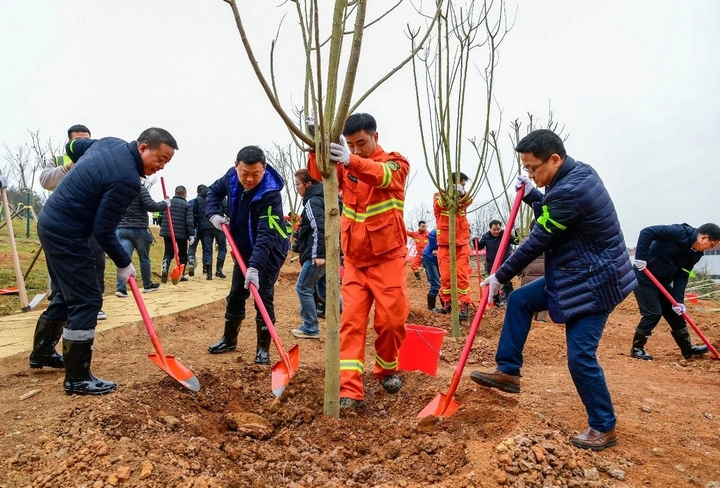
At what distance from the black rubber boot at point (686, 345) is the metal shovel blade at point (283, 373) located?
4.26 m

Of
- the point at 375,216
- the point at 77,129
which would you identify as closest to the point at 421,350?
the point at 375,216

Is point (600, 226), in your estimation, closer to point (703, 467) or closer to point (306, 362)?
point (703, 467)

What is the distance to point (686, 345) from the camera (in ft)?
17.5

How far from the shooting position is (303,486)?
2039 millimetres

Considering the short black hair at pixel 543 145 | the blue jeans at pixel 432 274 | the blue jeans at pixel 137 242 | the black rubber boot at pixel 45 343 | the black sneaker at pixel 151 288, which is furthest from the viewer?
the blue jeans at pixel 432 274

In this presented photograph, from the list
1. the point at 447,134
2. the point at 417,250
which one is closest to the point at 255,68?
the point at 447,134

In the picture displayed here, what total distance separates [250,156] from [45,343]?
1.94 metres

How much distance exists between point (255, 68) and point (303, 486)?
5.97 feet

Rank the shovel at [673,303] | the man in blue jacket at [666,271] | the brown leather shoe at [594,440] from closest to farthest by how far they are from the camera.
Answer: the brown leather shoe at [594,440], the shovel at [673,303], the man in blue jacket at [666,271]

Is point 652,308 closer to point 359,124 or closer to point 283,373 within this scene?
point 359,124

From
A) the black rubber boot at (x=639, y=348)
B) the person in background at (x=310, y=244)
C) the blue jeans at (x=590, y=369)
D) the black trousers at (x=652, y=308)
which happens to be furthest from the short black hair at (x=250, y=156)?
the black rubber boot at (x=639, y=348)

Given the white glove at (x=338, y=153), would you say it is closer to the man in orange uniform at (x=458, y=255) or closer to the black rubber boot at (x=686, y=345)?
the black rubber boot at (x=686, y=345)

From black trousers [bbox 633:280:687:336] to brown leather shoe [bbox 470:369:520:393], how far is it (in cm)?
315

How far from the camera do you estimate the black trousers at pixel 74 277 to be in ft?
9.80
